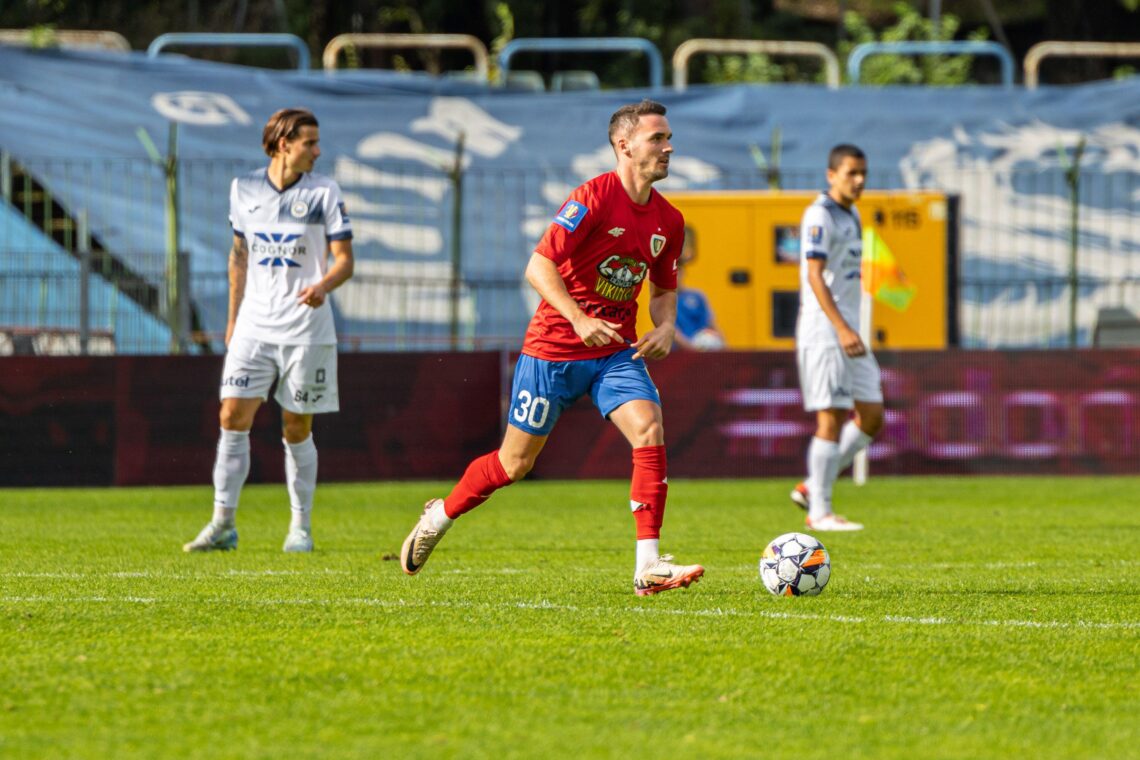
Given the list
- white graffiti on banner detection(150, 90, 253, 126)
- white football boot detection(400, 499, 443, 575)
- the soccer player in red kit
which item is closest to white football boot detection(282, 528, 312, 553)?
white football boot detection(400, 499, 443, 575)

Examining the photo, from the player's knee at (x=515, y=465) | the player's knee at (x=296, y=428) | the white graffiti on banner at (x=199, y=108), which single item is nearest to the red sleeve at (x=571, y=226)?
the player's knee at (x=515, y=465)

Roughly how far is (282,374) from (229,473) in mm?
595

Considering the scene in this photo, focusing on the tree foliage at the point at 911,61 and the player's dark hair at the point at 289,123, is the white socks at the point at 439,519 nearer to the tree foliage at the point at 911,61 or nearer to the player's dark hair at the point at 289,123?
the player's dark hair at the point at 289,123

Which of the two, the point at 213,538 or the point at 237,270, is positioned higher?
the point at 237,270

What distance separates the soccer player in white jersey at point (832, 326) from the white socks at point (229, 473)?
3.56 m

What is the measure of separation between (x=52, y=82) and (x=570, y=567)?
17.8 metres

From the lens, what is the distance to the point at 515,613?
6.50m

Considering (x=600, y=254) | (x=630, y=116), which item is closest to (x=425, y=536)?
(x=600, y=254)

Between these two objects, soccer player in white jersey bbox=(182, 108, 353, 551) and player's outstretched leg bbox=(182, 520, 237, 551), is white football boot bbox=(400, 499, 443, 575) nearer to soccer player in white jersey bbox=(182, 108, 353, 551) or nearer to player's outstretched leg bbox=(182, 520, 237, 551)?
soccer player in white jersey bbox=(182, 108, 353, 551)

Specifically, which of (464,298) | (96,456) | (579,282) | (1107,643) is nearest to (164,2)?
(464,298)

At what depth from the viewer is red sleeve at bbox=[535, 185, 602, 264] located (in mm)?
6996

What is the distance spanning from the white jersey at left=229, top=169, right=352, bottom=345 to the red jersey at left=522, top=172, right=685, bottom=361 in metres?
2.28

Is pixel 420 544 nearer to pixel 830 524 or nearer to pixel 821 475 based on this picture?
pixel 830 524

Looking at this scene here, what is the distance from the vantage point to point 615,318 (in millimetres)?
7219
